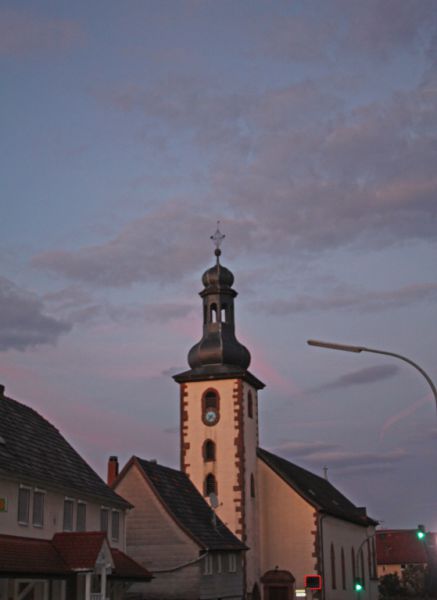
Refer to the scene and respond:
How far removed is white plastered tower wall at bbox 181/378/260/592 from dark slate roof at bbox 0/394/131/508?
49.0ft

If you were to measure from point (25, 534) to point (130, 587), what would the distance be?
14.2m

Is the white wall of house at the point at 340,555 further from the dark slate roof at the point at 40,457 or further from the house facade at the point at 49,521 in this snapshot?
the house facade at the point at 49,521

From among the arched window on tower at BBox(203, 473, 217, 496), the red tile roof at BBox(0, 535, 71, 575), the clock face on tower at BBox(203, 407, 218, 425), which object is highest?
the clock face on tower at BBox(203, 407, 218, 425)

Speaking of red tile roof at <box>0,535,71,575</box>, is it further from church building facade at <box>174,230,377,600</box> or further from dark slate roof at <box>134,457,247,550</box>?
church building facade at <box>174,230,377,600</box>

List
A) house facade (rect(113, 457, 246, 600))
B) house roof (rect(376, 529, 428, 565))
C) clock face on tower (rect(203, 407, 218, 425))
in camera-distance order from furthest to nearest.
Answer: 1. house roof (rect(376, 529, 428, 565))
2. clock face on tower (rect(203, 407, 218, 425))
3. house facade (rect(113, 457, 246, 600))

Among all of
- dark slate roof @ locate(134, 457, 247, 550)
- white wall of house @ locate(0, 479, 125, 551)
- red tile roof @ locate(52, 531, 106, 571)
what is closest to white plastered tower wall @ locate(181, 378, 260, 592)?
dark slate roof @ locate(134, 457, 247, 550)

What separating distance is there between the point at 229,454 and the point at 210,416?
292cm

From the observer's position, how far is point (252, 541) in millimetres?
58188

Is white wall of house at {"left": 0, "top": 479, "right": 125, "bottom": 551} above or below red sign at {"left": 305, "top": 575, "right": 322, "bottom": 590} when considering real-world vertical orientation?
above

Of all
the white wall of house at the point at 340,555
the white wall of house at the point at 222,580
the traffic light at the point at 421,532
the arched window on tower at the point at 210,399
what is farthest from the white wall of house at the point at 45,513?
the white wall of house at the point at 340,555

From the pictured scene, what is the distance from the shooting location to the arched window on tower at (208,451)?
2341 inches

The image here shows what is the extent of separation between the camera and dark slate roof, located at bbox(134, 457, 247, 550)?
4881cm

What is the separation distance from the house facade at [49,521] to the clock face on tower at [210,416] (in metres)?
18.2

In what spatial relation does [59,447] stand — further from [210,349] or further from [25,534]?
[210,349]
